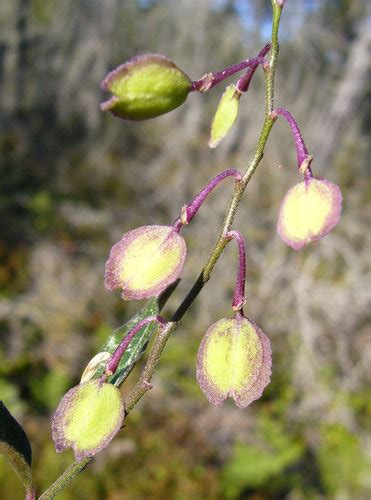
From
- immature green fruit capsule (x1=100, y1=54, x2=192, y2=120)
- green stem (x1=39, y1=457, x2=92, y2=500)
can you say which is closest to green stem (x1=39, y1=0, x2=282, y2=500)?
green stem (x1=39, y1=457, x2=92, y2=500)

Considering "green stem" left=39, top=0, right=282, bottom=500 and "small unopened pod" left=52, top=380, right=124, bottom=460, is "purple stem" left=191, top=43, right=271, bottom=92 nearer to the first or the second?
"green stem" left=39, top=0, right=282, bottom=500

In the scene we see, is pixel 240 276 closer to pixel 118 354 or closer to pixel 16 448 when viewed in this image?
pixel 118 354

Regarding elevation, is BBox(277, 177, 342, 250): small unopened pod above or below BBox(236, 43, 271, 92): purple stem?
below

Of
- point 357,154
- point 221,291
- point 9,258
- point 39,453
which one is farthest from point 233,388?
point 357,154

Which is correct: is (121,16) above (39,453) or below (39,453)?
above

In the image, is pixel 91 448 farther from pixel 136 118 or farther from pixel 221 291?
pixel 221 291

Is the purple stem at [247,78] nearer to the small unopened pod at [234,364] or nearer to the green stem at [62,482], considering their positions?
the small unopened pod at [234,364]

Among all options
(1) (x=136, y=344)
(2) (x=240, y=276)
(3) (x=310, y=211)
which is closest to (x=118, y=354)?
(1) (x=136, y=344)
